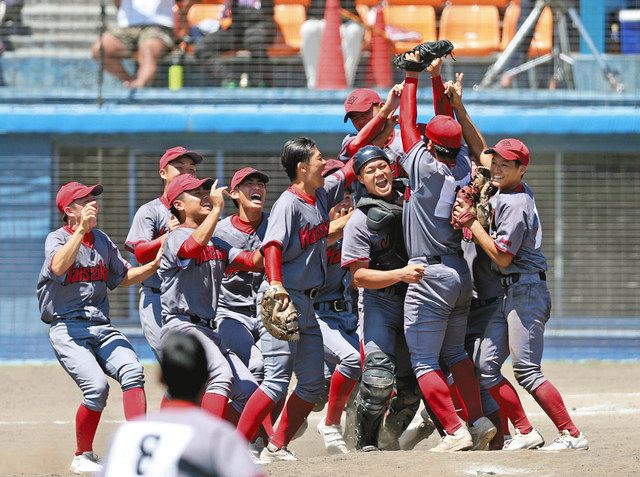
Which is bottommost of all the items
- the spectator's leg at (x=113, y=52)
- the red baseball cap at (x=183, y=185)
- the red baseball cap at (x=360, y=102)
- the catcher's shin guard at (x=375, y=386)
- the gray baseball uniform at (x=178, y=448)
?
the catcher's shin guard at (x=375, y=386)

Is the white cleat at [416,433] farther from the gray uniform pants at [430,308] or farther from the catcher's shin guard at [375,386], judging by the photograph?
the gray uniform pants at [430,308]

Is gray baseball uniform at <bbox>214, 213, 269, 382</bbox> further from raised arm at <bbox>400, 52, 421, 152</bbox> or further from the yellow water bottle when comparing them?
the yellow water bottle

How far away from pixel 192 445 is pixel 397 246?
3.80 metres

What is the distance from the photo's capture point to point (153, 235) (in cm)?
770

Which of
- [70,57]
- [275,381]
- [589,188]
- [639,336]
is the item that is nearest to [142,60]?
[70,57]

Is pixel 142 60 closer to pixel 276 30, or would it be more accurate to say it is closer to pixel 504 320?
pixel 276 30

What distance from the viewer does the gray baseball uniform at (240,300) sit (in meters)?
7.28

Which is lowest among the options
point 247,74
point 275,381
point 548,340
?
point 548,340

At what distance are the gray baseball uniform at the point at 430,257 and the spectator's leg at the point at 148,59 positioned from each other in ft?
21.1

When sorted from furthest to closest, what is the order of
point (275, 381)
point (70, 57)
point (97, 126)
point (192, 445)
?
1. point (70, 57)
2. point (97, 126)
3. point (275, 381)
4. point (192, 445)

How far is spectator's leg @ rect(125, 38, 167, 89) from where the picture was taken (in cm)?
1266

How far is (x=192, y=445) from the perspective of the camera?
11.1 ft

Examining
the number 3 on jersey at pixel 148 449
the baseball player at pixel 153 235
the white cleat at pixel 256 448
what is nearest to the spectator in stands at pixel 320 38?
the baseball player at pixel 153 235

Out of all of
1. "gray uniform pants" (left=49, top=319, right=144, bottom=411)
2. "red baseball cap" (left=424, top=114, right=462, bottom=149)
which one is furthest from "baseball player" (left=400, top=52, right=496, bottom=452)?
"gray uniform pants" (left=49, top=319, right=144, bottom=411)
